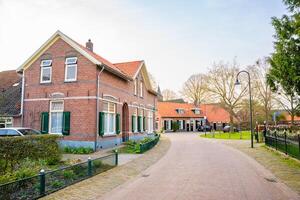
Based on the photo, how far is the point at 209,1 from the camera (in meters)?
10.9

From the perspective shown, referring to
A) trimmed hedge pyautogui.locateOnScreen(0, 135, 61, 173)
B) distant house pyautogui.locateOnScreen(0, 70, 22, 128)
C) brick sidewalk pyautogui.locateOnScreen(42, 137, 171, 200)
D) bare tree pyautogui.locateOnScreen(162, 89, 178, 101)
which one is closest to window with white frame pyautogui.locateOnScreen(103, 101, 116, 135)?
distant house pyautogui.locateOnScreen(0, 70, 22, 128)

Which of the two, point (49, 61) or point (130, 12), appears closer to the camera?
point (130, 12)

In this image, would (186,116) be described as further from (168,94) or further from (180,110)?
(168,94)

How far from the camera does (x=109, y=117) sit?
20.0 metres

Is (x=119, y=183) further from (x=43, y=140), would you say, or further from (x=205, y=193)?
(x=43, y=140)

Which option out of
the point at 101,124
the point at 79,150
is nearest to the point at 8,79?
the point at 101,124

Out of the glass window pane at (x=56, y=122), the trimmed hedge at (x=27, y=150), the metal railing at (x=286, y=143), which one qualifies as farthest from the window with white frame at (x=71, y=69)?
the metal railing at (x=286, y=143)

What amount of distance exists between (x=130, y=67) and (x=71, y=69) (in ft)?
28.0

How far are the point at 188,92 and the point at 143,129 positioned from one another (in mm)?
34640

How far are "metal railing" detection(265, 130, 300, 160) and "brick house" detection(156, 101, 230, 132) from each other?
3598 cm

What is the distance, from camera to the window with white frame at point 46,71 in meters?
19.2

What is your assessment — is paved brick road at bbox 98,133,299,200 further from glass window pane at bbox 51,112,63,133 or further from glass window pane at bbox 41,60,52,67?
glass window pane at bbox 41,60,52,67

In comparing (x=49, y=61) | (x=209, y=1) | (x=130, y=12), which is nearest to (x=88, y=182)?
(x=130, y=12)

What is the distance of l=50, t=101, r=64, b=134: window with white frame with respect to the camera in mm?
18469
